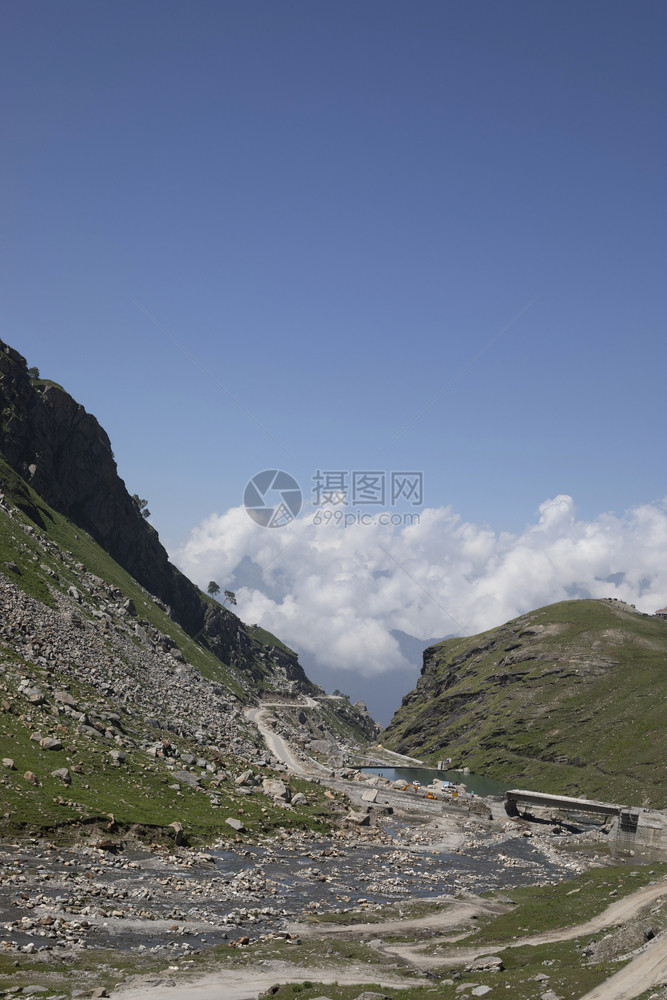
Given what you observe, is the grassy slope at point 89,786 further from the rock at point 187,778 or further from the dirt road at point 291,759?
→ the dirt road at point 291,759

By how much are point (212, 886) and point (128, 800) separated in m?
19.6

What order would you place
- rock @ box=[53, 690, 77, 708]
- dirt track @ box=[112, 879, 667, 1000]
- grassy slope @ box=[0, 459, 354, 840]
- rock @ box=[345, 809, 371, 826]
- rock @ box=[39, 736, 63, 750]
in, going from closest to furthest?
dirt track @ box=[112, 879, 667, 1000], grassy slope @ box=[0, 459, 354, 840], rock @ box=[39, 736, 63, 750], rock @ box=[53, 690, 77, 708], rock @ box=[345, 809, 371, 826]

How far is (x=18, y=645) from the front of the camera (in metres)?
102

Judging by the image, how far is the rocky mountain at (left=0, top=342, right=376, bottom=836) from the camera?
7738 cm

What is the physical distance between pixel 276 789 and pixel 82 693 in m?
34.8

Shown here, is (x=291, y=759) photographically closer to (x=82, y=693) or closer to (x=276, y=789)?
(x=276, y=789)

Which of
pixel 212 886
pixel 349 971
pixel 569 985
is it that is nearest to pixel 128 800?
pixel 212 886

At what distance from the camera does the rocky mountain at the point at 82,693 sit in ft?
254

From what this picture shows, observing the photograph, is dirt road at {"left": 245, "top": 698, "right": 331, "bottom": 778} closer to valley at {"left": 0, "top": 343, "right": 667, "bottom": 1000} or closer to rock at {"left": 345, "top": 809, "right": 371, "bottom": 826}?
valley at {"left": 0, "top": 343, "right": 667, "bottom": 1000}

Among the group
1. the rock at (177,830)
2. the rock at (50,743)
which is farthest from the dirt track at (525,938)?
the rock at (50,743)

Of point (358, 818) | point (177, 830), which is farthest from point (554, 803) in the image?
point (177, 830)

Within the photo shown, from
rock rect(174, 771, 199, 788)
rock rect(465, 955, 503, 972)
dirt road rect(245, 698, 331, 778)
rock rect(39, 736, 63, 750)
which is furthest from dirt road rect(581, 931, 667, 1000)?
dirt road rect(245, 698, 331, 778)

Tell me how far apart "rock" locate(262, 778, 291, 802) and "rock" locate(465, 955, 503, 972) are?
2441 inches

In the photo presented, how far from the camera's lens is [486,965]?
48.5 m
